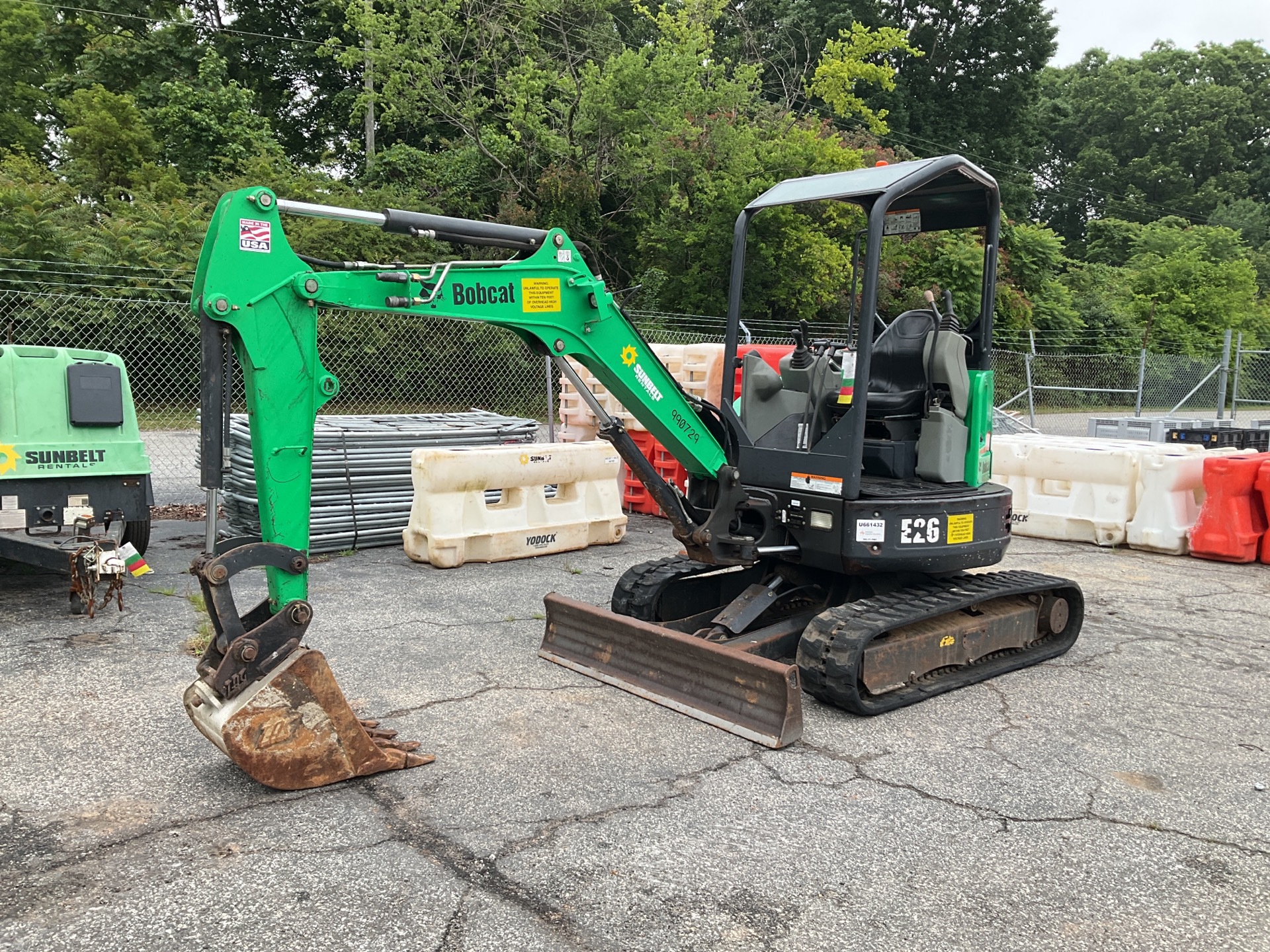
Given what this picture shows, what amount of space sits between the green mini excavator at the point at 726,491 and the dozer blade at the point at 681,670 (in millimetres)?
14

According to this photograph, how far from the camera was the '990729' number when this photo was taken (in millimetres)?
5613

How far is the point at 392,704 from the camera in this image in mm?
5367

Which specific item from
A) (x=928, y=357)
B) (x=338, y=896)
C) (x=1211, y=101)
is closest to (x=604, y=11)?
(x=928, y=357)

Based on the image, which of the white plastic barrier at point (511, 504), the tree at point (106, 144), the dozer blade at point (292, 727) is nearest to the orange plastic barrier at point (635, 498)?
the white plastic barrier at point (511, 504)

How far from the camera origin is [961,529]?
5.99 meters

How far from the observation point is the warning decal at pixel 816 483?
563 cm

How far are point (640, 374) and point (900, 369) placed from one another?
1.84 m

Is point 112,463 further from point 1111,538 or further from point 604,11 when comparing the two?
point 604,11

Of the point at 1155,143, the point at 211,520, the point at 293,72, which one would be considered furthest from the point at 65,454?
the point at 1155,143

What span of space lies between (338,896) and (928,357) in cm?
442

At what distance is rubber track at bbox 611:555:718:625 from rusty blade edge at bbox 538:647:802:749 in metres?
0.45

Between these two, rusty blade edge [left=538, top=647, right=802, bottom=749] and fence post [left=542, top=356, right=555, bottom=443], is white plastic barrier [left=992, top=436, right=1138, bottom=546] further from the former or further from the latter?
rusty blade edge [left=538, top=647, right=802, bottom=749]

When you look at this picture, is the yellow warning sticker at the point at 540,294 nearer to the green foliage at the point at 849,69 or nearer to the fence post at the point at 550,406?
the fence post at the point at 550,406

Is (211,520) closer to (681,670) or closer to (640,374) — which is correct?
(640,374)
